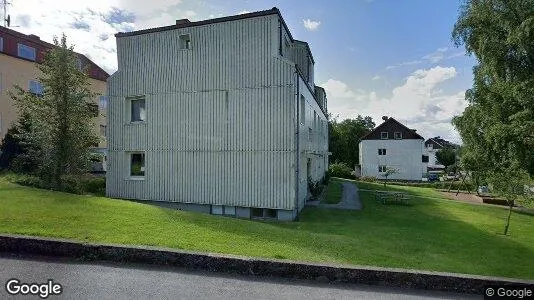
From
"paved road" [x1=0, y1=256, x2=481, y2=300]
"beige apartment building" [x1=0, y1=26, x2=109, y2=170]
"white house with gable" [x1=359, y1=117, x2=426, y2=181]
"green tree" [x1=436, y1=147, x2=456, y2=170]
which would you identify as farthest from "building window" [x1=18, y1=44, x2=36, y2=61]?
"green tree" [x1=436, y1=147, x2=456, y2=170]

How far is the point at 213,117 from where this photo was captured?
15969 mm

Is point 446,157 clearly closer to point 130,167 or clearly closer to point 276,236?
point 130,167

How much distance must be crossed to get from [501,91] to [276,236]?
17.4m

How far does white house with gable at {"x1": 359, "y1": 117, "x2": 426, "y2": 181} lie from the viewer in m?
56.4

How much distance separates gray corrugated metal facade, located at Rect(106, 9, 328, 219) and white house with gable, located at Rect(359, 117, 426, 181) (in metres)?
42.9

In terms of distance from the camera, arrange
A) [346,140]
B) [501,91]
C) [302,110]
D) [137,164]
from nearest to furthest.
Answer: [302,110] → [137,164] → [501,91] → [346,140]

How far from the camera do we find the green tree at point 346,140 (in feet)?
235

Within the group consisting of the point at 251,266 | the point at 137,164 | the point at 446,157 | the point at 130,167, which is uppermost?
the point at 446,157

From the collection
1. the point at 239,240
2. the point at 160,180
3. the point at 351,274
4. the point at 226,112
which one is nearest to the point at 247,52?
the point at 226,112

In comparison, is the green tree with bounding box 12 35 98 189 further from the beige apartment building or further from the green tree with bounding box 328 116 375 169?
the green tree with bounding box 328 116 375 169

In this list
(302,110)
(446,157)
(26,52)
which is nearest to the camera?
(302,110)

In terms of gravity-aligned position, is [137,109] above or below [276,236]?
above

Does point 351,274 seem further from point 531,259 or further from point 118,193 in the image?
point 118,193

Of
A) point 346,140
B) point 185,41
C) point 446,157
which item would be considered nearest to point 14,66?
point 185,41
